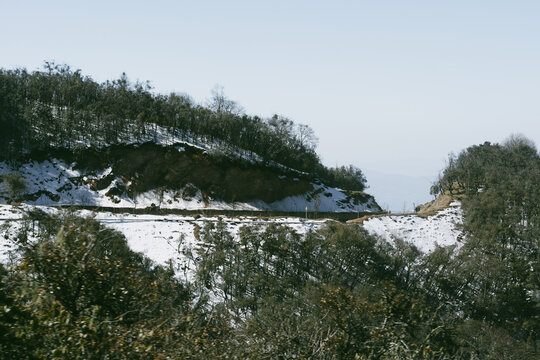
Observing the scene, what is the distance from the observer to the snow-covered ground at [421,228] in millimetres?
64188

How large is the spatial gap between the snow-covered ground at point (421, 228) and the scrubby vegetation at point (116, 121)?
32.7 metres

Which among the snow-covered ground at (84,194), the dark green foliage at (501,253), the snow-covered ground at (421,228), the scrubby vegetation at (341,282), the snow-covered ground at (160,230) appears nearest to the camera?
the scrubby vegetation at (341,282)

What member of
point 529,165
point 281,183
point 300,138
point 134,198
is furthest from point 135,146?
point 529,165

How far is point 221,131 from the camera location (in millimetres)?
95500

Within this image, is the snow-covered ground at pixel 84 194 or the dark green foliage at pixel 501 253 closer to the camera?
the dark green foliage at pixel 501 253

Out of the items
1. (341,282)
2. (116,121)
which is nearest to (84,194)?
(116,121)

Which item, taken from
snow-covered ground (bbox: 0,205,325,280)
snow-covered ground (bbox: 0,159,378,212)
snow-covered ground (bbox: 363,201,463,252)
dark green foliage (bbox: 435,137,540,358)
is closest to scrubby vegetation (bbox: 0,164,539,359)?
dark green foliage (bbox: 435,137,540,358)

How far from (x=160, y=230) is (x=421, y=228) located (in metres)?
42.2

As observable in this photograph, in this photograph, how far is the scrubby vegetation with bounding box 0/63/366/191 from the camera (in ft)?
273

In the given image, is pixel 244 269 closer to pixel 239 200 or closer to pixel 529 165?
pixel 239 200

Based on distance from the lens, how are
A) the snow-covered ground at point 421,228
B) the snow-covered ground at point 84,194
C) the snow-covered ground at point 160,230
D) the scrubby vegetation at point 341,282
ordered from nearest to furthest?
1. the scrubby vegetation at point 341,282
2. the snow-covered ground at point 160,230
3. the snow-covered ground at point 421,228
4. the snow-covered ground at point 84,194

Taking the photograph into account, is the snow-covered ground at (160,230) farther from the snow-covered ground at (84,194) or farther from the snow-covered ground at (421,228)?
the snow-covered ground at (84,194)

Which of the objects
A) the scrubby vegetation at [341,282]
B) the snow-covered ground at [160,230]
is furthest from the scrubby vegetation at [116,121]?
the scrubby vegetation at [341,282]

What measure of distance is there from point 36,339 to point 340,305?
10.2 m
